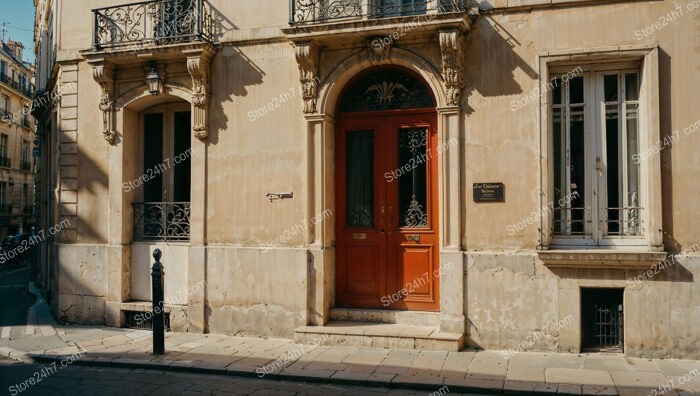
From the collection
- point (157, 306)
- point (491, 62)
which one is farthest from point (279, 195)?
point (491, 62)

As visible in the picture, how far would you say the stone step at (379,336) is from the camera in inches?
311

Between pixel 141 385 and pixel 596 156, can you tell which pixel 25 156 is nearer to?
pixel 141 385

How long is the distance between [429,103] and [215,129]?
3425mm

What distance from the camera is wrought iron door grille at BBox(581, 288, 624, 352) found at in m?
7.75

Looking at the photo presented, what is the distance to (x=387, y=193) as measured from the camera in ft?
29.3

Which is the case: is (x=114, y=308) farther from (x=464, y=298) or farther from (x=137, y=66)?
(x=464, y=298)

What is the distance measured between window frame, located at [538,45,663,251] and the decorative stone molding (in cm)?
213

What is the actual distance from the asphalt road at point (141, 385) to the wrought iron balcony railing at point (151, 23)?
16.6ft

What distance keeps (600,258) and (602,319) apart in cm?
91

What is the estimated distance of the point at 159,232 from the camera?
10164 mm

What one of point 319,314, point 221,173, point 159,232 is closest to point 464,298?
point 319,314

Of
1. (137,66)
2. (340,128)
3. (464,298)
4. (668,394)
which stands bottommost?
(668,394)

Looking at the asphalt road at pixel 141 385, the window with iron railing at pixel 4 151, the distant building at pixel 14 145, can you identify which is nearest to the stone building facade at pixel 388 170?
the asphalt road at pixel 141 385

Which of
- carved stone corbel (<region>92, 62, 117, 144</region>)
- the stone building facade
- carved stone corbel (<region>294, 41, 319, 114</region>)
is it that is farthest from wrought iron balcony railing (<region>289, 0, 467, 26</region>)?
A: carved stone corbel (<region>92, 62, 117, 144</region>)
